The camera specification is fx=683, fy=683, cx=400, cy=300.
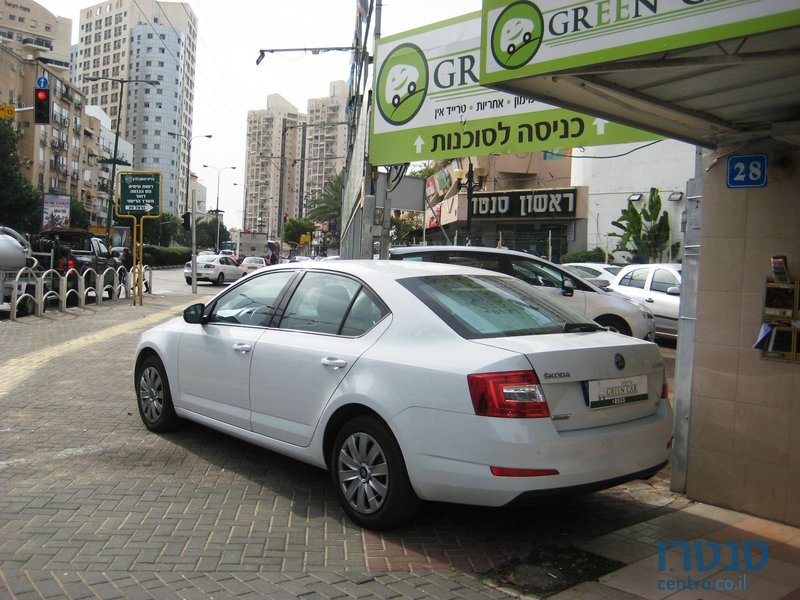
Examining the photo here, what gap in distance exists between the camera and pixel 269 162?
300 ft

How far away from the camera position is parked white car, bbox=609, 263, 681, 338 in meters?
12.7

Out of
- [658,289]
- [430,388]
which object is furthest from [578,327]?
[658,289]

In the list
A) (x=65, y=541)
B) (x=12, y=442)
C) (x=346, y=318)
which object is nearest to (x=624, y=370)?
(x=346, y=318)

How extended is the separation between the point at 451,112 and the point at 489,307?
497cm

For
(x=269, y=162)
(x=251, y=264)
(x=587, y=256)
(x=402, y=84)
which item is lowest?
(x=251, y=264)

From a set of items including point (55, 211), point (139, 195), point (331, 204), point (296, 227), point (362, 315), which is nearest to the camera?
point (362, 315)

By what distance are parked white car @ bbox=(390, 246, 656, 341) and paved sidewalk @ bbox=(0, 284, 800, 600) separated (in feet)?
16.0

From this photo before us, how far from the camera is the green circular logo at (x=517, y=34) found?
3746mm

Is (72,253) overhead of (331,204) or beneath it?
beneath

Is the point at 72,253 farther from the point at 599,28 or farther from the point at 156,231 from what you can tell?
the point at 156,231

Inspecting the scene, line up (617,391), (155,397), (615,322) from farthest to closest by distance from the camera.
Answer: (615,322)
(155,397)
(617,391)

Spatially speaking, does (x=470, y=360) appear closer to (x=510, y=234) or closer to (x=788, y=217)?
(x=788, y=217)

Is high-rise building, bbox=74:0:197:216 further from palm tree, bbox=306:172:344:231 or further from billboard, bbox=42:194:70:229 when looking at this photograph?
billboard, bbox=42:194:70:229

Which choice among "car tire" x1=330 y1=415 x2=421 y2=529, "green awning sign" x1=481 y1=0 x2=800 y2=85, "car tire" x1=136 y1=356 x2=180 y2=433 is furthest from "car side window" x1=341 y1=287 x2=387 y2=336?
"car tire" x1=136 y1=356 x2=180 y2=433
